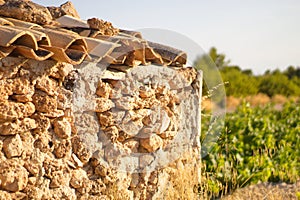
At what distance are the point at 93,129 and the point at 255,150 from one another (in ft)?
18.9

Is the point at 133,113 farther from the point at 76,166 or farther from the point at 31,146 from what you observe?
the point at 31,146

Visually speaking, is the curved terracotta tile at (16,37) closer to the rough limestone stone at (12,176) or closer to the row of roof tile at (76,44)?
the row of roof tile at (76,44)

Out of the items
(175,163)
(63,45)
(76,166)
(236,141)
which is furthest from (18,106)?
(236,141)

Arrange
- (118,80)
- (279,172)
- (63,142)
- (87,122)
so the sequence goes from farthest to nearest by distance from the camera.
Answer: (279,172), (118,80), (87,122), (63,142)

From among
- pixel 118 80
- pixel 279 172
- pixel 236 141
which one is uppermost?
pixel 118 80

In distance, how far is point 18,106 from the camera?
4004 millimetres

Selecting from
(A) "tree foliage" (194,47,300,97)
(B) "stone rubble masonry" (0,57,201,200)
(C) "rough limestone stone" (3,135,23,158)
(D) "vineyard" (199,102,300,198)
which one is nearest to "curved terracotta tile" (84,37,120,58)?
(B) "stone rubble masonry" (0,57,201,200)

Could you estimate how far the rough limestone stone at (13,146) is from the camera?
393 cm

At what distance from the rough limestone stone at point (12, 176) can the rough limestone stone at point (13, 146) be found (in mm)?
72

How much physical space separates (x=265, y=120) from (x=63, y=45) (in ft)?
24.4

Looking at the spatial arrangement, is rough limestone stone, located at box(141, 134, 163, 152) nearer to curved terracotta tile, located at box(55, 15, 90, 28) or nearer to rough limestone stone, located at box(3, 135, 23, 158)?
curved terracotta tile, located at box(55, 15, 90, 28)

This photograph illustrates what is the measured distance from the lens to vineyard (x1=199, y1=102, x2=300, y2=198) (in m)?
8.18

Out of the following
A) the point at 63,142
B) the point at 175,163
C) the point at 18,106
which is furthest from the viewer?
the point at 175,163

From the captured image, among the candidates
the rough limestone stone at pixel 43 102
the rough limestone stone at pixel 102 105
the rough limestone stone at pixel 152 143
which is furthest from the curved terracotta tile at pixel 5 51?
the rough limestone stone at pixel 152 143
